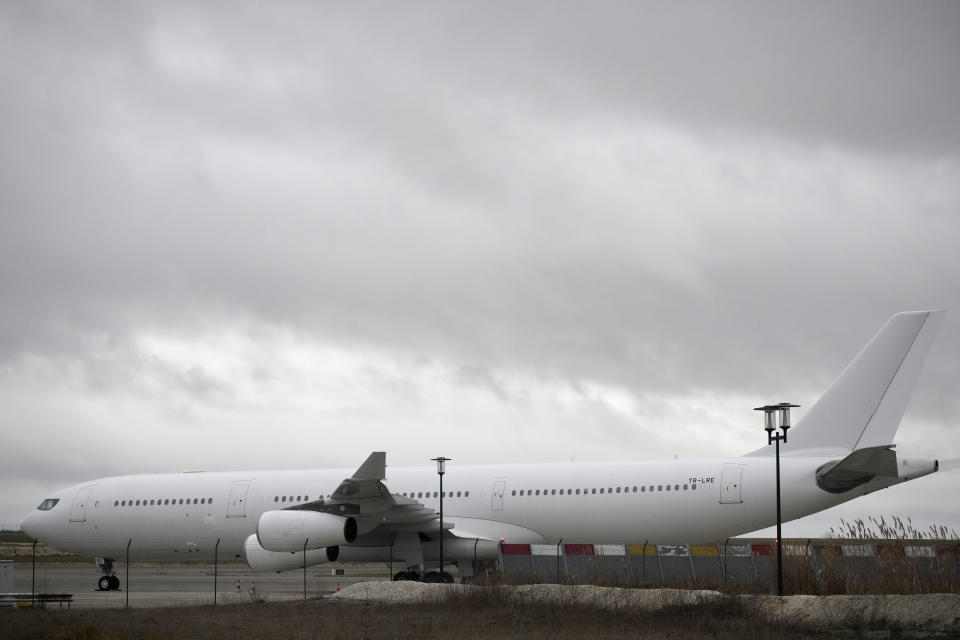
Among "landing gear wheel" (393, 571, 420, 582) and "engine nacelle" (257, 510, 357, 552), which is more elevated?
"engine nacelle" (257, 510, 357, 552)

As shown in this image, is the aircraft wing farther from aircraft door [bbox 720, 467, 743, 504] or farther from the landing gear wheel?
aircraft door [bbox 720, 467, 743, 504]

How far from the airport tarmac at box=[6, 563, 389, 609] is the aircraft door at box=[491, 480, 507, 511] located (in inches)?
179

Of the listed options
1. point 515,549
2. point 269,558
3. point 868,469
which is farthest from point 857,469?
point 269,558

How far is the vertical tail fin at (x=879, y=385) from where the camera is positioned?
73.2ft

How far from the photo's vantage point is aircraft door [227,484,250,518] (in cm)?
2747

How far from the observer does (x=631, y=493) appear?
954 inches

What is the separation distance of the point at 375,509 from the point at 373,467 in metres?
1.77

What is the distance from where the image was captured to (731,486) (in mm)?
23250

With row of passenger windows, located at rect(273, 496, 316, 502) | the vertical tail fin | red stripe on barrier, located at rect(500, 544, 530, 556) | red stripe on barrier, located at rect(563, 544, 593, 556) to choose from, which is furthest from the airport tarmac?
the vertical tail fin

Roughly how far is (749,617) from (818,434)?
8.68 metres

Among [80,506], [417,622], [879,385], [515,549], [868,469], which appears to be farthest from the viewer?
[80,506]

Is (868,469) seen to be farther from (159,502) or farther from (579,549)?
(159,502)

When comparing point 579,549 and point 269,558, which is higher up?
point 579,549

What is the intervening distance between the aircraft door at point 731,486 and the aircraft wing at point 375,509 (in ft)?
21.4
